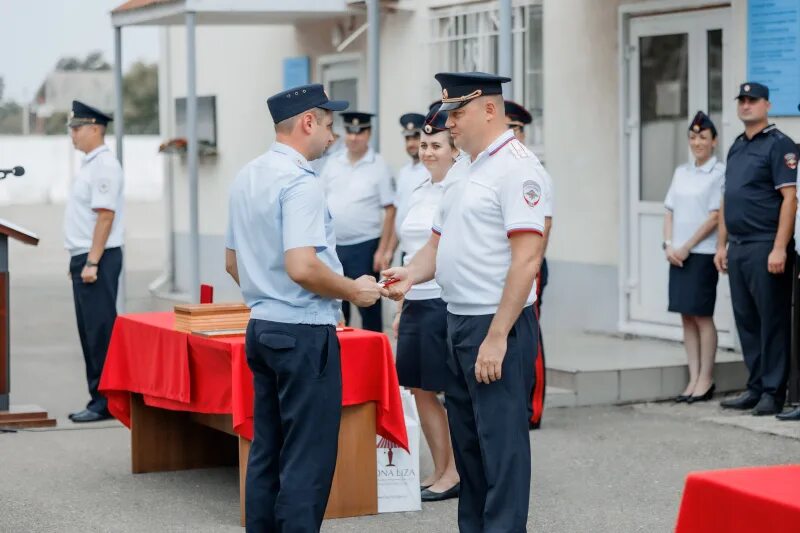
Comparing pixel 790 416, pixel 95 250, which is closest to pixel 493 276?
pixel 790 416

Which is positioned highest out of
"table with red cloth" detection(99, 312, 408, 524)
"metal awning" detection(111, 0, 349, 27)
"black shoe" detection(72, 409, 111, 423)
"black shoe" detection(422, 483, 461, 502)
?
"metal awning" detection(111, 0, 349, 27)

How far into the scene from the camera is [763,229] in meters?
8.95

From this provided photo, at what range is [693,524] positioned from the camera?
149 inches

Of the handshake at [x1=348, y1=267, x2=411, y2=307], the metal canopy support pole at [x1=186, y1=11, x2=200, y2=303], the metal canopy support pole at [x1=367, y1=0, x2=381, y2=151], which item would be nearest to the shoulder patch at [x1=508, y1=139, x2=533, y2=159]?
the handshake at [x1=348, y1=267, x2=411, y2=307]

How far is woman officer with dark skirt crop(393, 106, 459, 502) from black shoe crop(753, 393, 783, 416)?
2.66 metres

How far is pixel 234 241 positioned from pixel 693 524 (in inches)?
94.5

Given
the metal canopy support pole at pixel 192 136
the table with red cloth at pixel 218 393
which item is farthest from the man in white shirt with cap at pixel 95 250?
the metal canopy support pole at pixel 192 136

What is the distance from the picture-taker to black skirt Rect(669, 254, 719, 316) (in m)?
9.42

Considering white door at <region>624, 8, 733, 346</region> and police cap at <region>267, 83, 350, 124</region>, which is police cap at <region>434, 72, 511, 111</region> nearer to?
police cap at <region>267, 83, 350, 124</region>

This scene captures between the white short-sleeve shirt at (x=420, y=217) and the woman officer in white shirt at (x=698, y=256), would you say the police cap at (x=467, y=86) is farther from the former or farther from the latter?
the woman officer in white shirt at (x=698, y=256)

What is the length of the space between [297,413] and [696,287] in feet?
15.5

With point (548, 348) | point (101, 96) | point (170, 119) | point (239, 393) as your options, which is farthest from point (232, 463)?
point (101, 96)

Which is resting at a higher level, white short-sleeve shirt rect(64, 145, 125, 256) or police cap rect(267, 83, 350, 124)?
police cap rect(267, 83, 350, 124)

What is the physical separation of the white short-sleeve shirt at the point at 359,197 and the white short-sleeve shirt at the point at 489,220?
548 cm
